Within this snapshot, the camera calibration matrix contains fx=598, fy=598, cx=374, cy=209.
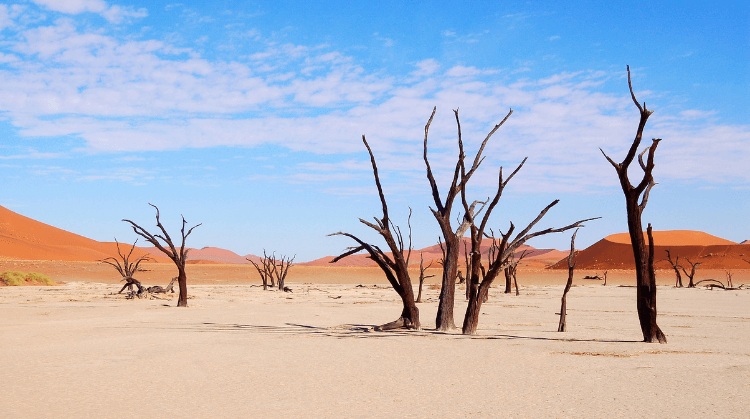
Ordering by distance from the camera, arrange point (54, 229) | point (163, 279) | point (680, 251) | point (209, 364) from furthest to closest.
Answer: point (54, 229), point (680, 251), point (163, 279), point (209, 364)

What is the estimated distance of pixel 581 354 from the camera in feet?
29.2

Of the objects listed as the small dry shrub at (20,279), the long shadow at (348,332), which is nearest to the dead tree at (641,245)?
the long shadow at (348,332)

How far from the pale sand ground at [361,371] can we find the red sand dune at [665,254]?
2174 inches

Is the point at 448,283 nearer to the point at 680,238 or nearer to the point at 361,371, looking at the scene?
the point at 361,371

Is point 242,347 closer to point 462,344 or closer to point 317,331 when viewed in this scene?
point 317,331

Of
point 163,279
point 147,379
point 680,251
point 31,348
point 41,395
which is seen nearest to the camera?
point 41,395

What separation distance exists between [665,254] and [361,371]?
267 feet

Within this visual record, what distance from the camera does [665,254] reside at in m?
79.3

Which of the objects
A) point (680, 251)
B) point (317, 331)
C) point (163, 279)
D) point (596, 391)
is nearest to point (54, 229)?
point (163, 279)

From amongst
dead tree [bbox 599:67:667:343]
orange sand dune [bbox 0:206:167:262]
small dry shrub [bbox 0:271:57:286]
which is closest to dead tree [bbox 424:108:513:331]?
dead tree [bbox 599:67:667:343]

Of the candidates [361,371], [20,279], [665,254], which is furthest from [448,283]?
[665,254]

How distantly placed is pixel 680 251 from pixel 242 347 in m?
81.1

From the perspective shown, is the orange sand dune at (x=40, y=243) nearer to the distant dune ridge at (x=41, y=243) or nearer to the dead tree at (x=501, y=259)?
the distant dune ridge at (x=41, y=243)

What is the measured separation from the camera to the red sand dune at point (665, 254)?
70.6 m
